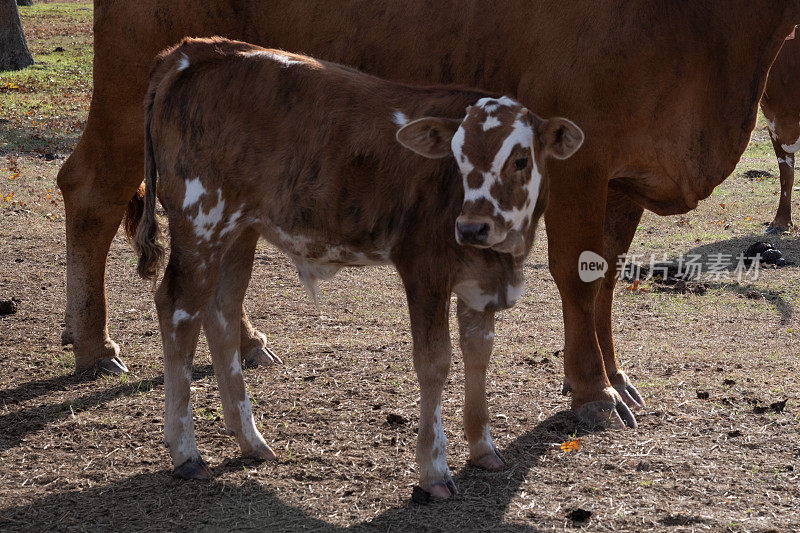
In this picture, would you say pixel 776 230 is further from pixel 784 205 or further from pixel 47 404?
pixel 47 404

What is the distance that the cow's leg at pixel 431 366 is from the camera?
13.6 ft

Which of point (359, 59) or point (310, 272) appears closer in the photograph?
point (310, 272)

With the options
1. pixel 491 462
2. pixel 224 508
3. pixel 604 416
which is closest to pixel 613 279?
pixel 604 416

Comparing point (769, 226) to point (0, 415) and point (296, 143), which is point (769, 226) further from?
point (0, 415)

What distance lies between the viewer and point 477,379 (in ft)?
14.9

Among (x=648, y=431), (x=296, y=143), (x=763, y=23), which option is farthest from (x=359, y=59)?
(x=648, y=431)

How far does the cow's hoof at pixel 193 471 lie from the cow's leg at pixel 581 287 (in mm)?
2131

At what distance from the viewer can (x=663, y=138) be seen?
511 centimetres

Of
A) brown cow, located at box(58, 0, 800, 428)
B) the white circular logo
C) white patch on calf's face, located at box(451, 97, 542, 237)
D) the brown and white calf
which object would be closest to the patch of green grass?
brown cow, located at box(58, 0, 800, 428)

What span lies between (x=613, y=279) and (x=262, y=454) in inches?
97.4

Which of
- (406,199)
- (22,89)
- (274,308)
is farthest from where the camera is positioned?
(22,89)

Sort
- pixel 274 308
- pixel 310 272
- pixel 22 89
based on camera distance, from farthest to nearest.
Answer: pixel 22 89 → pixel 274 308 → pixel 310 272

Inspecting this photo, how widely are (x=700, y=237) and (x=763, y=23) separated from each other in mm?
4753

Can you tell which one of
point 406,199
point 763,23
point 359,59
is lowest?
point 406,199
